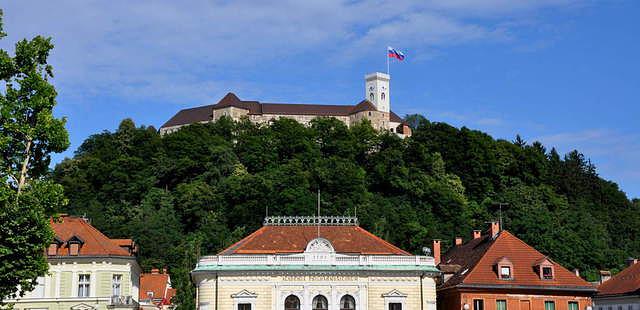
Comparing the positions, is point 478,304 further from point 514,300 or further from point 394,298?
point 394,298

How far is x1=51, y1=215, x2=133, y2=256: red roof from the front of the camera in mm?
53531

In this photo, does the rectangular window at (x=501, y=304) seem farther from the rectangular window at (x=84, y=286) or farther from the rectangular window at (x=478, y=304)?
the rectangular window at (x=84, y=286)

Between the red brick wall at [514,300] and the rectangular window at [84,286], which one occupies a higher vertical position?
the rectangular window at [84,286]

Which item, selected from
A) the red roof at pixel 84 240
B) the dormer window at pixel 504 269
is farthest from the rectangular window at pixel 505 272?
the red roof at pixel 84 240

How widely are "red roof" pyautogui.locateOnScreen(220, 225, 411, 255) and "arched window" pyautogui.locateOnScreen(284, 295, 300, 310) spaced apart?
2.58m

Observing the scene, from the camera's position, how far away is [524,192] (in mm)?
119688

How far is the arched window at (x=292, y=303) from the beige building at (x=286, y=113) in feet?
398

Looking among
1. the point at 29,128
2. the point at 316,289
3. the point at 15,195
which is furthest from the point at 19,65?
the point at 316,289

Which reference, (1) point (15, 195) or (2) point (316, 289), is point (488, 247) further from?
(1) point (15, 195)

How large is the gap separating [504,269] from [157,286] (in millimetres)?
38268

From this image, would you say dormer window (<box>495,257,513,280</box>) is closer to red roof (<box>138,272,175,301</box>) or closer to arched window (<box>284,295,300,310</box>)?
arched window (<box>284,295,300,310</box>)

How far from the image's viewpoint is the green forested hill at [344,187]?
101 meters

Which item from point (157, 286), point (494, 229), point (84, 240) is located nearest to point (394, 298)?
point (494, 229)

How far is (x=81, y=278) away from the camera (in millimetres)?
53375
